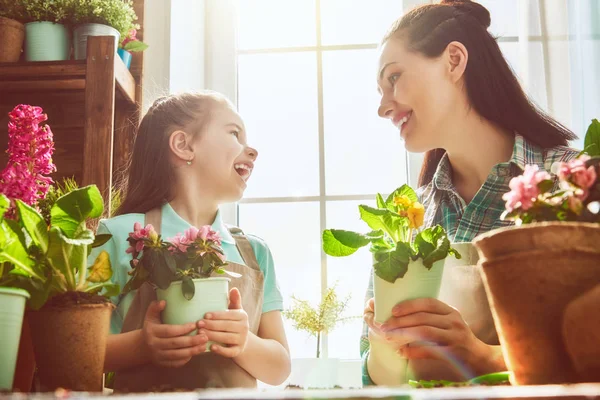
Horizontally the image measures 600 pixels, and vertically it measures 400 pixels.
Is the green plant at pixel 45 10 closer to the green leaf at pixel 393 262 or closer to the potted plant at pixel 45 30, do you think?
the potted plant at pixel 45 30

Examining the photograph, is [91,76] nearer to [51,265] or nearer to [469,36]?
[469,36]

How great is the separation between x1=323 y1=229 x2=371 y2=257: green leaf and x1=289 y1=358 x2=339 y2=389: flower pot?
1097mm

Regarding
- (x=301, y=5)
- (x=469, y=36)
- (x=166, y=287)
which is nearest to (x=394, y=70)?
(x=469, y=36)

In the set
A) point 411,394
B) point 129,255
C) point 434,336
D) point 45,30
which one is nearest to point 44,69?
point 45,30

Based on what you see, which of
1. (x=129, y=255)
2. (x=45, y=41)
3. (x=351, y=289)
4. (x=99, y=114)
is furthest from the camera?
(x=351, y=289)

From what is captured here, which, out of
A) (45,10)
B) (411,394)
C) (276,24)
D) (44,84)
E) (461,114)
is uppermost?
(276,24)

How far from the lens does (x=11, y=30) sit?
78.0 inches

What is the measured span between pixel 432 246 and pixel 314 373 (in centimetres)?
122

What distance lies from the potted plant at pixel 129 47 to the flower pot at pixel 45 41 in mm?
190

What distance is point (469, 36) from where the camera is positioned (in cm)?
157

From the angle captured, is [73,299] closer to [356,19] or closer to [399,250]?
[399,250]

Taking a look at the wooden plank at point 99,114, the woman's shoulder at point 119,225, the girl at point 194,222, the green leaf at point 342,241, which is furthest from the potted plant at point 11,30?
the green leaf at point 342,241

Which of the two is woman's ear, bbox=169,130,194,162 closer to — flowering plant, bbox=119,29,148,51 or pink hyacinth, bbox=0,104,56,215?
pink hyacinth, bbox=0,104,56,215

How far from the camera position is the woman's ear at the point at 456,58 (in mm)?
1545
